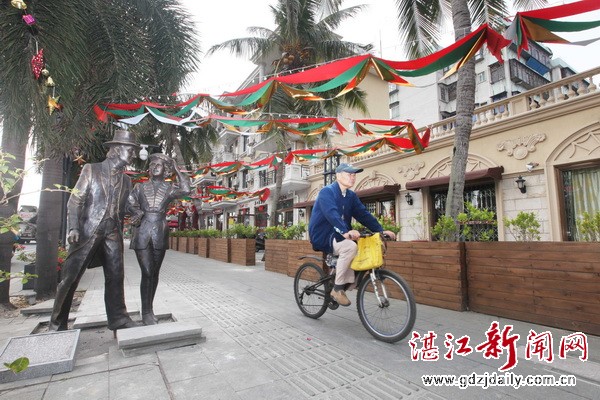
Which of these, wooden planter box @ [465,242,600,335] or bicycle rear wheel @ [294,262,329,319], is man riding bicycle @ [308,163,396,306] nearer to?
bicycle rear wheel @ [294,262,329,319]

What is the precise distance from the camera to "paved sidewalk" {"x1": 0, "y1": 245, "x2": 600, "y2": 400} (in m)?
2.33

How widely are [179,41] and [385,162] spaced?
410 inches

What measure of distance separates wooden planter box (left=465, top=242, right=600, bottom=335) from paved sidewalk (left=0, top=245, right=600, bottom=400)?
0.17 meters

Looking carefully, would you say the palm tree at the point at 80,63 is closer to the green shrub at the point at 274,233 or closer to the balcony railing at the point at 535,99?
the green shrub at the point at 274,233

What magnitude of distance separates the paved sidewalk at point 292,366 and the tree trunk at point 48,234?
1.75 m

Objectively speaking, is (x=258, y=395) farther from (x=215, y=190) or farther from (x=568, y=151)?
(x=215, y=190)

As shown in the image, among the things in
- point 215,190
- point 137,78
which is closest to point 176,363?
point 137,78

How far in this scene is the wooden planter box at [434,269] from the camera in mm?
4711

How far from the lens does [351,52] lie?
45.8 ft

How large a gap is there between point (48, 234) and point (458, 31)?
26.7 feet

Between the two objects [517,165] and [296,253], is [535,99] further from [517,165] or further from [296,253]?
[296,253]

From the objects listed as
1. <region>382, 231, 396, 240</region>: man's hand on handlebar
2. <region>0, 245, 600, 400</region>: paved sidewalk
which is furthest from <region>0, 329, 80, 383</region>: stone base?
<region>382, 231, 396, 240</region>: man's hand on handlebar

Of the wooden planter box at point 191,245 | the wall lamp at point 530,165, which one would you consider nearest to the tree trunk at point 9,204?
the wall lamp at point 530,165

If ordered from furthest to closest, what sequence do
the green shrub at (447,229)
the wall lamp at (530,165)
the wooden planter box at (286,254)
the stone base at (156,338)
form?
1. the wall lamp at (530,165)
2. the wooden planter box at (286,254)
3. the green shrub at (447,229)
4. the stone base at (156,338)
